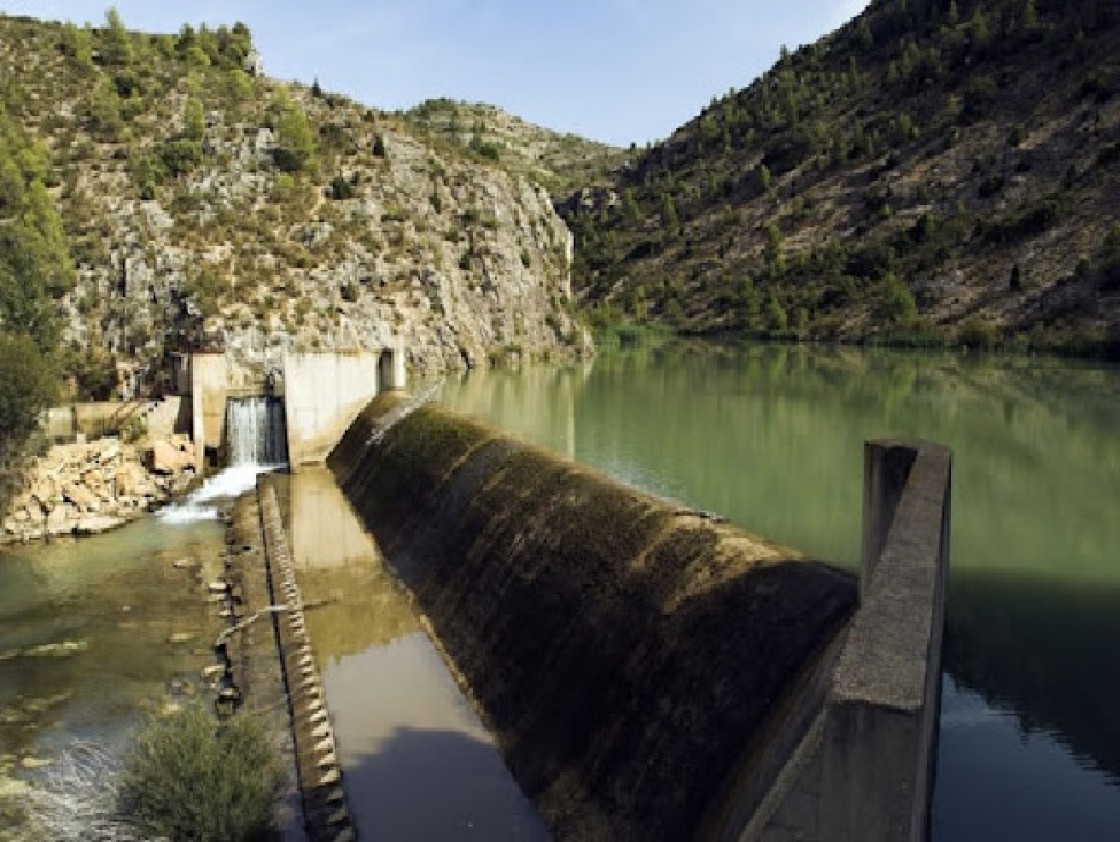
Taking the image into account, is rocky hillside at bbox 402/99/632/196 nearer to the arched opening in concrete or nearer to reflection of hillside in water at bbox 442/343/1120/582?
reflection of hillside in water at bbox 442/343/1120/582

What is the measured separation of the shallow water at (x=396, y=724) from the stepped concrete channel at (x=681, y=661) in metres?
0.23

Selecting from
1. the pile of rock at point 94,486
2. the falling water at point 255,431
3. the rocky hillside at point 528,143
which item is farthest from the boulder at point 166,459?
the rocky hillside at point 528,143

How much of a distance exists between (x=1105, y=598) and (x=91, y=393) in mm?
37814

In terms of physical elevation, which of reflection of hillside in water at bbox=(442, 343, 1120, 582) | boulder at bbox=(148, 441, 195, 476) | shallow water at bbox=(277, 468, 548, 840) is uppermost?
reflection of hillside in water at bbox=(442, 343, 1120, 582)

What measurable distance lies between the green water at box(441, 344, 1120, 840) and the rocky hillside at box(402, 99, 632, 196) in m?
107

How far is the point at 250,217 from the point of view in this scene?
52719 mm

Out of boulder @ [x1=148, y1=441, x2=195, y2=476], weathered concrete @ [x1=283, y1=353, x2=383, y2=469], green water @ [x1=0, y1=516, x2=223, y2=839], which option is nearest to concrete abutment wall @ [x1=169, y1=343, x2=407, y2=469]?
weathered concrete @ [x1=283, y1=353, x2=383, y2=469]

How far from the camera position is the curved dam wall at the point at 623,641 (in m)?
7.93

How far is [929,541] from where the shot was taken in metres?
7.11

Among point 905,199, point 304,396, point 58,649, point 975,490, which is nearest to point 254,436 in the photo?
point 304,396

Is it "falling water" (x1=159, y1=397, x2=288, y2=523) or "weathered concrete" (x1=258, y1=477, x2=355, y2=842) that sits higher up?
"falling water" (x1=159, y1=397, x2=288, y2=523)

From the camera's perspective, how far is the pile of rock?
74.7 ft

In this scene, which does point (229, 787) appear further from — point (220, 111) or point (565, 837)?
point (220, 111)

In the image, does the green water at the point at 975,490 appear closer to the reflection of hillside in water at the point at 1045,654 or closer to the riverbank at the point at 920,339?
the reflection of hillside in water at the point at 1045,654
